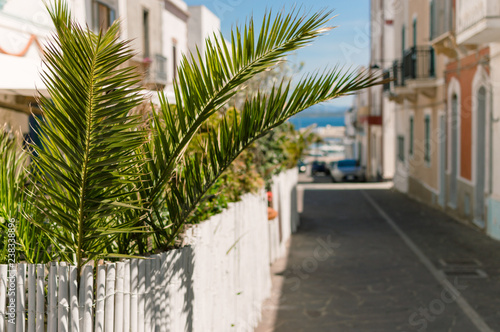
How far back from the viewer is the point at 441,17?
20078 mm

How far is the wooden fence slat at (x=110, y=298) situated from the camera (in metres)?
3.82

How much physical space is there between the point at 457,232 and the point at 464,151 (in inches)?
129

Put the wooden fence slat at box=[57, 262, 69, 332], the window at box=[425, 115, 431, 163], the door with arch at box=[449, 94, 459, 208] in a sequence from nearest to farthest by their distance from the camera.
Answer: the wooden fence slat at box=[57, 262, 69, 332], the door with arch at box=[449, 94, 459, 208], the window at box=[425, 115, 431, 163]

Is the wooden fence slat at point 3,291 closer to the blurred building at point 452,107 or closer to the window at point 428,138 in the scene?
the blurred building at point 452,107

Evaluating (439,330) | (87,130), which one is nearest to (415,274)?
(439,330)

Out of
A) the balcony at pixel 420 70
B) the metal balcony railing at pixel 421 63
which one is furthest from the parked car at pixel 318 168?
the metal balcony railing at pixel 421 63

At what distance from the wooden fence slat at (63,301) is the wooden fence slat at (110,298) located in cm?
23

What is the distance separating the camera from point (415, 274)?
396 inches

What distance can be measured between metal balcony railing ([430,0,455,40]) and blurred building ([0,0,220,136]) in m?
7.81

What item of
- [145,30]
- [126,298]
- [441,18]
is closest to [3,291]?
[126,298]

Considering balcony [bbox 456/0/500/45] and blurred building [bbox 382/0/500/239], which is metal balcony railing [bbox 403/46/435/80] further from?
balcony [bbox 456/0/500/45]

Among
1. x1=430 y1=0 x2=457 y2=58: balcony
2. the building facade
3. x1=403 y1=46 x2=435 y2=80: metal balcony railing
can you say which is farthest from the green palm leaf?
the building facade

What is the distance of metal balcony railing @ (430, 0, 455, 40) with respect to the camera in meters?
18.3

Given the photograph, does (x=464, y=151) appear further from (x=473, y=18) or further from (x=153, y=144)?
(x=153, y=144)
